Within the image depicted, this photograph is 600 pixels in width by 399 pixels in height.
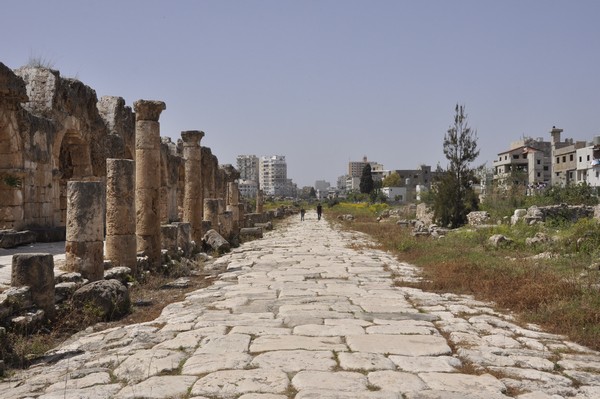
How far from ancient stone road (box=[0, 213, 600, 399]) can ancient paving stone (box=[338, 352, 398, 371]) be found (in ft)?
0.04

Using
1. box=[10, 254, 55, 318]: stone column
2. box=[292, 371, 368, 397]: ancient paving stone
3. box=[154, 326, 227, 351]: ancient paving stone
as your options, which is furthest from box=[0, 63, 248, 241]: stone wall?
box=[292, 371, 368, 397]: ancient paving stone

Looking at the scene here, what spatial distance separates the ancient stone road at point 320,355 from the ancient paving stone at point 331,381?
Result: 0.02 meters

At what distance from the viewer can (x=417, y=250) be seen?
16.0 metres

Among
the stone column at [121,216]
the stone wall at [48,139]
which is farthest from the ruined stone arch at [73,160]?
the stone column at [121,216]

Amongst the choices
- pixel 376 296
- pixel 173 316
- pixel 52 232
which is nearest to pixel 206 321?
pixel 173 316

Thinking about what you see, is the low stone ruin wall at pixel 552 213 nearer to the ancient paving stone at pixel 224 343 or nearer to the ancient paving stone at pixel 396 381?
the ancient paving stone at pixel 224 343

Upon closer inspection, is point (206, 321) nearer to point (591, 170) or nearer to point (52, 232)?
point (52, 232)

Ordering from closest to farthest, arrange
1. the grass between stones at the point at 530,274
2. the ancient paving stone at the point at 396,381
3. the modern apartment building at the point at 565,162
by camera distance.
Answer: the ancient paving stone at the point at 396,381, the grass between stones at the point at 530,274, the modern apartment building at the point at 565,162

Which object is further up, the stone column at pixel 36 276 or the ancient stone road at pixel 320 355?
the stone column at pixel 36 276

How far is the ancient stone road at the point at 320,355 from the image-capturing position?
4.51m

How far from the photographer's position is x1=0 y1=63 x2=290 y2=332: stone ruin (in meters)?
8.98

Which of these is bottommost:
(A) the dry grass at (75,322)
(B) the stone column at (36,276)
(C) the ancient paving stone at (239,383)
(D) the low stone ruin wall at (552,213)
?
(A) the dry grass at (75,322)

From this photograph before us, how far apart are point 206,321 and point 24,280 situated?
215cm

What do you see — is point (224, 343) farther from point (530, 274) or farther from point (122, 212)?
point (530, 274)
